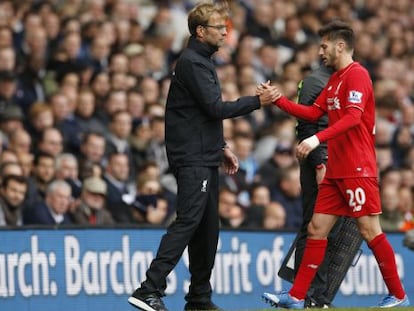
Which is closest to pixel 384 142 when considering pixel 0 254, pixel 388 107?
pixel 388 107

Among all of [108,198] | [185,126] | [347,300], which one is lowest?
[347,300]

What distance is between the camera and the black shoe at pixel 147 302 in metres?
10.8

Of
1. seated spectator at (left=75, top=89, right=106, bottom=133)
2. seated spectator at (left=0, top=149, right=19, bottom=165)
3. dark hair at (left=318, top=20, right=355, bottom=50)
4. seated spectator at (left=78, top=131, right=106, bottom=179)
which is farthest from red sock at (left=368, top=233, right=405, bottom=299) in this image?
seated spectator at (left=75, top=89, right=106, bottom=133)

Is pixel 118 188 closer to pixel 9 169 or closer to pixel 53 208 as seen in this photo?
pixel 53 208

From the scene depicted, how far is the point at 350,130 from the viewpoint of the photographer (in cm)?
1107

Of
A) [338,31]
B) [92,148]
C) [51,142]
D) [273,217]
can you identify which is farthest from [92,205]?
[338,31]

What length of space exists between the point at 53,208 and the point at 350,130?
419cm

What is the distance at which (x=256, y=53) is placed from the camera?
20.3 meters

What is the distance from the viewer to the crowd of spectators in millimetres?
14797

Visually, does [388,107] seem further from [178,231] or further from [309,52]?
[178,231]

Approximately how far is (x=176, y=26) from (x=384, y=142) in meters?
3.56

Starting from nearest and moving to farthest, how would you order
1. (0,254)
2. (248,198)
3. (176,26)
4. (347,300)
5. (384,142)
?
(0,254), (347,300), (248,198), (384,142), (176,26)

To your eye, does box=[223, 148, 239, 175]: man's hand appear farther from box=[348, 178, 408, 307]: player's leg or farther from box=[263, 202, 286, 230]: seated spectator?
box=[263, 202, 286, 230]: seated spectator

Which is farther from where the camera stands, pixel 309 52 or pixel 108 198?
pixel 309 52
